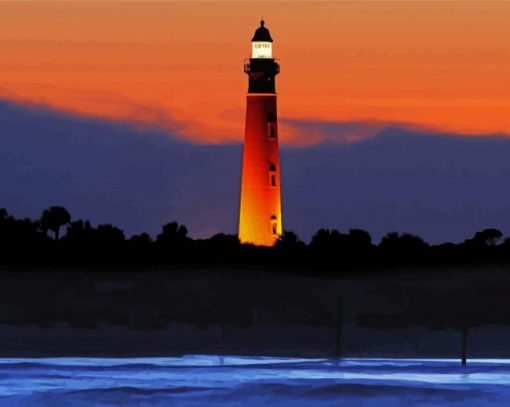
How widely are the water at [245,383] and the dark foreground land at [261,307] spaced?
28.0 feet

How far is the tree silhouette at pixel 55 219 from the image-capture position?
2970 inches

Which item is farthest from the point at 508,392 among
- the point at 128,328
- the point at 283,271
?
the point at 283,271

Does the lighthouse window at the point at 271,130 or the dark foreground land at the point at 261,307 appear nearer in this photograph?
the dark foreground land at the point at 261,307

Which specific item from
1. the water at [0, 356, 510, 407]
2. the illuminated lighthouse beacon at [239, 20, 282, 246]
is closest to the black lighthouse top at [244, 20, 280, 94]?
the illuminated lighthouse beacon at [239, 20, 282, 246]

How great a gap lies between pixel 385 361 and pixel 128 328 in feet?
40.2

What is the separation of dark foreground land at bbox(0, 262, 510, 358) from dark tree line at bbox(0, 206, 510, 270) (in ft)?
2.47

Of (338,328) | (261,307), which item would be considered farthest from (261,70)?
(338,328)

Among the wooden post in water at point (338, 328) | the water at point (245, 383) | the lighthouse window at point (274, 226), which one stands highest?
the lighthouse window at point (274, 226)

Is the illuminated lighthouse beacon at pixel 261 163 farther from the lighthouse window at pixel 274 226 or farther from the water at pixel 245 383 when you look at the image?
the water at pixel 245 383

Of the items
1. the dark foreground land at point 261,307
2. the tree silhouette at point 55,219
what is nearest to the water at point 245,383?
the dark foreground land at point 261,307

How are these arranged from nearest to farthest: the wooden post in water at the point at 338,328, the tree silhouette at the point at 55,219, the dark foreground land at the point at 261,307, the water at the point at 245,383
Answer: the water at the point at 245,383 < the wooden post in water at the point at 338,328 < the dark foreground land at the point at 261,307 < the tree silhouette at the point at 55,219

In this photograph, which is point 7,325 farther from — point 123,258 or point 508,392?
point 508,392

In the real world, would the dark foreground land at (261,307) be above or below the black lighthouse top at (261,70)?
below

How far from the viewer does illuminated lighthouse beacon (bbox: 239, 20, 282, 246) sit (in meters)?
79.2
